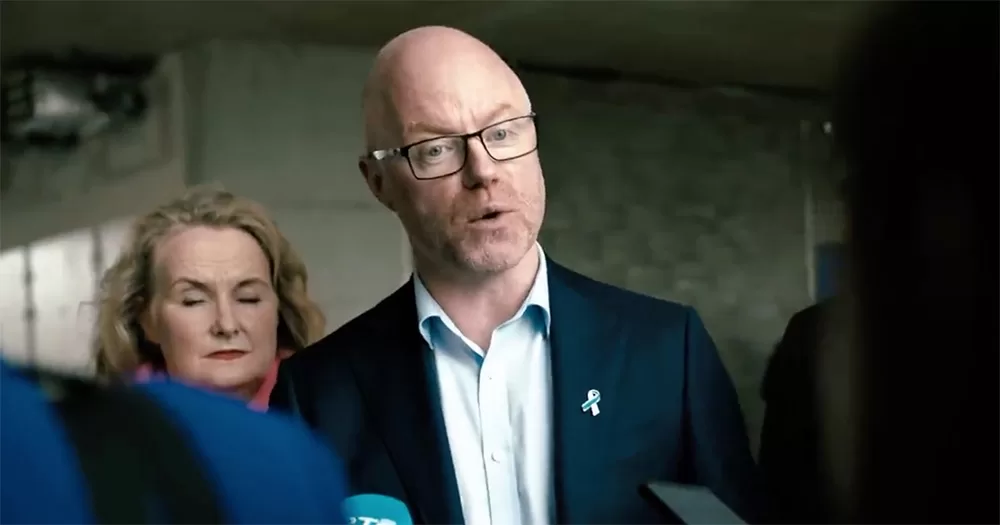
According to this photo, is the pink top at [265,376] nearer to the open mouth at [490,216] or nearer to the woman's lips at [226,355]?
the woman's lips at [226,355]

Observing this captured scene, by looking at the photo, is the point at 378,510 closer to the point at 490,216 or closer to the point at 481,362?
the point at 481,362

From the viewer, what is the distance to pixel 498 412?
0.81m

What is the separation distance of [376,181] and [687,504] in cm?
36

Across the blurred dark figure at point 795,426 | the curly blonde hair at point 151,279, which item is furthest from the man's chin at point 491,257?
the blurred dark figure at point 795,426

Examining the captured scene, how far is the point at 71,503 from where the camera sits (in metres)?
0.30

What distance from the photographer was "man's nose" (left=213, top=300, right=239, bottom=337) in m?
0.81

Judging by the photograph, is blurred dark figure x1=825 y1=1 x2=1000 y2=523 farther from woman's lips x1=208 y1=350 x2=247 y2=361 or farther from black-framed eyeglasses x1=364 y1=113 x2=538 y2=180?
woman's lips x1=208 y1=350 x2=247 y2=361

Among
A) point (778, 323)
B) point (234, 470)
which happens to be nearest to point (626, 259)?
point (778, 323)

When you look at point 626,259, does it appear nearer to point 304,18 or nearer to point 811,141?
point 811,141

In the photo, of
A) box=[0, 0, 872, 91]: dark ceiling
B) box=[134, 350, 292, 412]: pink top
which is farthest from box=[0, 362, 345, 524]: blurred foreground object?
box=[0, 0, 872, 91]: dark ceiling

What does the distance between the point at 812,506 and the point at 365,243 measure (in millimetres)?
435

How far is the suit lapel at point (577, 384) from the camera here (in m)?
0.81

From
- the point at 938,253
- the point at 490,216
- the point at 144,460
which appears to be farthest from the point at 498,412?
the point at 144,460

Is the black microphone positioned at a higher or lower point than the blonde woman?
lower
